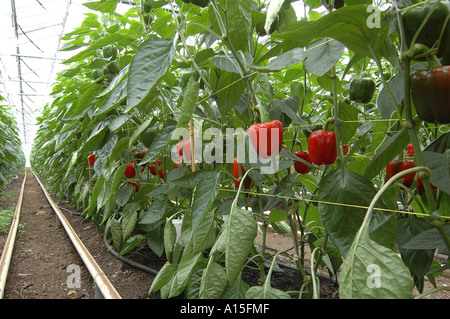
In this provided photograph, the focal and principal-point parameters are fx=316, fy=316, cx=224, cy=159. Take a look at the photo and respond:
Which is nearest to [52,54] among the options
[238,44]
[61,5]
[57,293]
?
[61,5]

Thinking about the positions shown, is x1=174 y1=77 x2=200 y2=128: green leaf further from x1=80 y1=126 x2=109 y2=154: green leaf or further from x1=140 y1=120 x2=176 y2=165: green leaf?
x1=80 y1=126 x2=109 y2=154: green leaf

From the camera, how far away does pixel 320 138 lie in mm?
624

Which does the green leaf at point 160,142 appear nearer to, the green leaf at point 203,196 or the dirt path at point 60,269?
→ the green leaf at point 203,196

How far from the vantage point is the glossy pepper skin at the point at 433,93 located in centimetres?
39

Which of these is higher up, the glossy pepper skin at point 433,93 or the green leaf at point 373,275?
the glossy pepper skin at point 433,93

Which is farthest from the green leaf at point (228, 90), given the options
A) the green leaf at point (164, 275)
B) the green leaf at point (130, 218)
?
the green leaf at point (130, 218)

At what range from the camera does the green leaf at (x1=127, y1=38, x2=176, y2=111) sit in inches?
19.3

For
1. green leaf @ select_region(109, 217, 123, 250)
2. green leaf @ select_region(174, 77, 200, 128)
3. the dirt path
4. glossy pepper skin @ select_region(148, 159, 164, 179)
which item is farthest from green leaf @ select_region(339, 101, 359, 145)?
green leaf @ select_region(109, 217, 123, 250)

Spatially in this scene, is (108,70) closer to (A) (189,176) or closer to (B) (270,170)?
(A) (189,176)

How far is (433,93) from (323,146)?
24 centimetres

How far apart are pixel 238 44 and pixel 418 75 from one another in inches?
16.6

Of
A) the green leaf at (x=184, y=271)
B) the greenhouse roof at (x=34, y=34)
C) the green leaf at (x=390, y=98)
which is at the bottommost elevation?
the green leaf at (x=184, y=271)

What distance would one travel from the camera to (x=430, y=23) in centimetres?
41

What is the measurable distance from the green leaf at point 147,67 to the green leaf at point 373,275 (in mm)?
361
